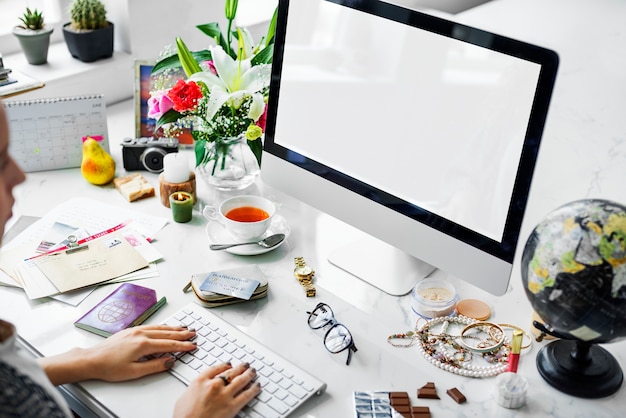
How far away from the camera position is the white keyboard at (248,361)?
1.12 metres

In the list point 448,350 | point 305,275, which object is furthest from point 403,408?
point 305,275

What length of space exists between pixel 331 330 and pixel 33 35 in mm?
1322

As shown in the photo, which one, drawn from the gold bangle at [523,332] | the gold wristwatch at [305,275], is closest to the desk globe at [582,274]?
the gold bangle at [523,332]

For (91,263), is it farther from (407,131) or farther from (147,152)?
(407,131)

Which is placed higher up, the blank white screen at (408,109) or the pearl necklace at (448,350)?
the blank white screen at (408,109)

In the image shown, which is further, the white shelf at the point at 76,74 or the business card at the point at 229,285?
the white shelf at the point at 76,74

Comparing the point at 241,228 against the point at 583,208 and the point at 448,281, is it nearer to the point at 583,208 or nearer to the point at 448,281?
the point at 448,281

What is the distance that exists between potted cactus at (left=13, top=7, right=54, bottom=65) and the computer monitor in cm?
96

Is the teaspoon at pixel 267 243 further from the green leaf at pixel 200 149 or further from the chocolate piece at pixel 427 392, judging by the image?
the chocolate piece at pixel 427 392

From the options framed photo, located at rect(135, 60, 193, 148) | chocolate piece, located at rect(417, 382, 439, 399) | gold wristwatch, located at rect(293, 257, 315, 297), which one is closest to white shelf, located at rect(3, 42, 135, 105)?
framed photo, located at rect(135, 60, 193, 148)

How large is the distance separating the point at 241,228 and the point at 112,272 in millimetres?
271

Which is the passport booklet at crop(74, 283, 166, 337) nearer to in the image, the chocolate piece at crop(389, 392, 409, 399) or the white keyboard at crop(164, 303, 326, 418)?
the white keyboard at crop(164, 303, 326, 418)

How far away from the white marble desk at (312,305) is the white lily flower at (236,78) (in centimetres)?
25

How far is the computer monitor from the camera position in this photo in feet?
3.65
